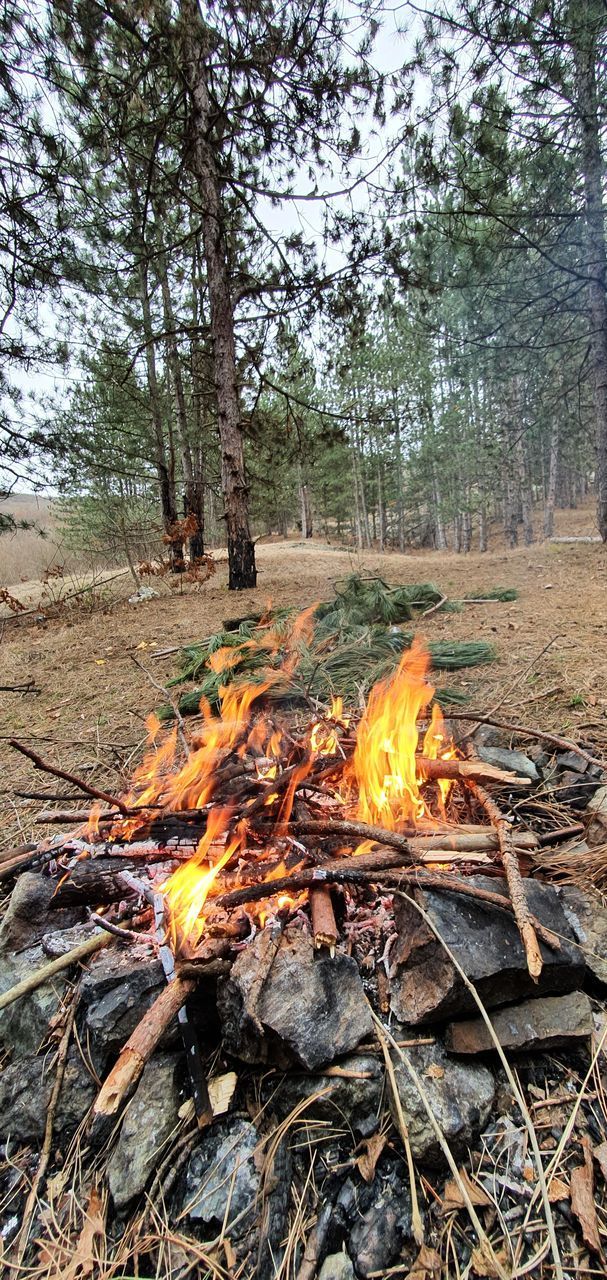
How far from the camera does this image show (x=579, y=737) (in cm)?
229

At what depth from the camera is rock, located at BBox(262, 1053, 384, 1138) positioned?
3.64 ft

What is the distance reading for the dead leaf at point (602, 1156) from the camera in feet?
3.20

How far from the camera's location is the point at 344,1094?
1124 millimetres

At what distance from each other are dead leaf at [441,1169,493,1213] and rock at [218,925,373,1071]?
29 centimetres

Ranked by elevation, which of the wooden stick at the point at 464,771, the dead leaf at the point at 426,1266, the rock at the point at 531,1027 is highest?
the wooden stick at the point at 464,771

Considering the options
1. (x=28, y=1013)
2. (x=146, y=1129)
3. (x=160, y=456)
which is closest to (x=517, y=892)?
(x=146, y=1129)

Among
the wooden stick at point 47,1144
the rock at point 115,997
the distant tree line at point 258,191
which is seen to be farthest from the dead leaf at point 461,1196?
the distant tree line at point 258,191

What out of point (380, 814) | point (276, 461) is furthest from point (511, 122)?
point (380, 814)

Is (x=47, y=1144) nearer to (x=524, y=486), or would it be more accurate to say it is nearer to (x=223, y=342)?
(x=223, y=342)

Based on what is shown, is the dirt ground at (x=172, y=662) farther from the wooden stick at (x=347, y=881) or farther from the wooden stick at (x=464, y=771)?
the wooden stick at (x=347, y=881)

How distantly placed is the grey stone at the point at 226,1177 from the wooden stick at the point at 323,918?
1.33 feet

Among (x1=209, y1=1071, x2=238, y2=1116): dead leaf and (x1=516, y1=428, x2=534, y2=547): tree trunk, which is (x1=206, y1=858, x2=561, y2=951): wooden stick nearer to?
(x1=209, y1=1071, x2=238, y2=1116): dead leaf

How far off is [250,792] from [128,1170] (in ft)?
3.19

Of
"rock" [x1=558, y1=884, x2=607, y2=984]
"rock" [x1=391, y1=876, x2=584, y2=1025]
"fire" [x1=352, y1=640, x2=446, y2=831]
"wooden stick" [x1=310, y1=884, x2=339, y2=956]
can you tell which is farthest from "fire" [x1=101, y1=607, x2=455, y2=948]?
"rock" [x1=558, y1=884, x2=607, y2=984]
